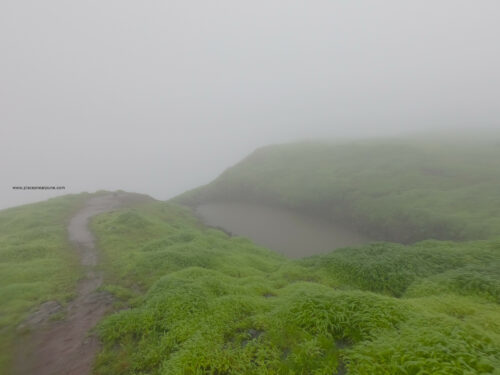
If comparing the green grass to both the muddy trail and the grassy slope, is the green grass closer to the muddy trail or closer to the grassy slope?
the grassy slope

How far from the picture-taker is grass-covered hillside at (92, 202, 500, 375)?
7.86 meters

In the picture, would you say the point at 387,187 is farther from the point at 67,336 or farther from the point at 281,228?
the point at 67,336

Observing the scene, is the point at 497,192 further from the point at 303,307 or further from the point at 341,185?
the point at 303,307

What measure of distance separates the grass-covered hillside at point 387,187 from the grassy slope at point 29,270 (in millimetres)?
40666

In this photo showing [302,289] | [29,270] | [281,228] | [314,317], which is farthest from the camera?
[281,228]

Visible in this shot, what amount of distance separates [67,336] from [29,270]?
38.5ft

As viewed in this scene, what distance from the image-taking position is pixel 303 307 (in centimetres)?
1082

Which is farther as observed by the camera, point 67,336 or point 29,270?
point 29,270

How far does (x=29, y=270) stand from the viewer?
21141mm

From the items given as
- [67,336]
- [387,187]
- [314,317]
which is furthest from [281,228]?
[314,317]

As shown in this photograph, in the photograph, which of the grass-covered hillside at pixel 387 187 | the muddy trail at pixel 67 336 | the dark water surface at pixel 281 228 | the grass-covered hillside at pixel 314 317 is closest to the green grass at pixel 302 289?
the grass-covered hillside at pixel 314 317

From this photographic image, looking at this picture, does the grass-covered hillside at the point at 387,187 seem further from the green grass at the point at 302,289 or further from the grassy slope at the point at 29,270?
the grassy slope at the point at 29,270

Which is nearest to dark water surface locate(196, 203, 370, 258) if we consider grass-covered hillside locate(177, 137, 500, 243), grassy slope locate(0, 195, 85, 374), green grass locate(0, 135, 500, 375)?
grass-covered hillside locate(177, 137, 500, 243)

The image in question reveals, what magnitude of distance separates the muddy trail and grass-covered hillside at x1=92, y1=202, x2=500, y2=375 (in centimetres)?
84
